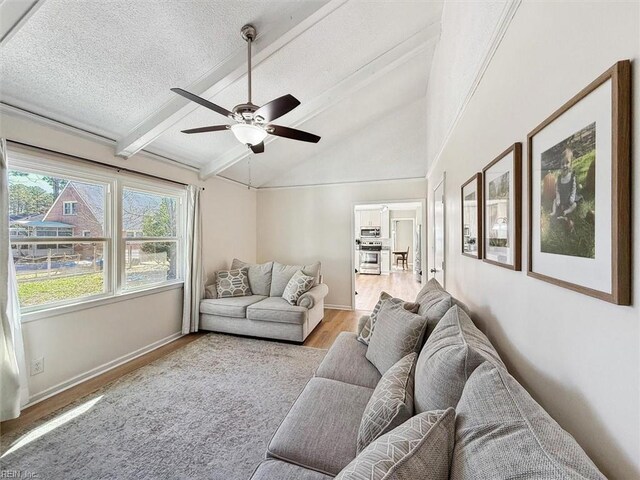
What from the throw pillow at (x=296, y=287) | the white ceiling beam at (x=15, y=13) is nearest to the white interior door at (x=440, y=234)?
the throw pillow at (x=296, y=287)

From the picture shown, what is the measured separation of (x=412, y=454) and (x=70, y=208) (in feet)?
10.7

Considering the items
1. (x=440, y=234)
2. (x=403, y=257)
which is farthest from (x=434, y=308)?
(x=403, y=257)

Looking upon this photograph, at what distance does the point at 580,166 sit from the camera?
0.73 metres

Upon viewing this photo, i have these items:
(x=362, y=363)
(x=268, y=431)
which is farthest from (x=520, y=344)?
(x=268, y=431)

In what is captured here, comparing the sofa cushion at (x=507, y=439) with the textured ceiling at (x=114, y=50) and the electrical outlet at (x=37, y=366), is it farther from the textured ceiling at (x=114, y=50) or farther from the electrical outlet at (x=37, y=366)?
the electrical outlet at (x=37, y=366)

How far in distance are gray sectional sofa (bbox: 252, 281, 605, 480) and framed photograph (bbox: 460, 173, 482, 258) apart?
1.38 feet

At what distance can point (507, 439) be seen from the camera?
2.15 ft

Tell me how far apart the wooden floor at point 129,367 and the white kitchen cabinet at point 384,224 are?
531 cm

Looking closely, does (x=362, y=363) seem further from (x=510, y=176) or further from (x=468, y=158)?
(x=468, y=158)

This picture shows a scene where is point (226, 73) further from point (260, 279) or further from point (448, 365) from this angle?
point (260, 279)

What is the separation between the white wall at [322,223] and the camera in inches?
187

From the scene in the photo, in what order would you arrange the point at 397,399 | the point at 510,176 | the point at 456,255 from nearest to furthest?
the point at 397,399, the point at 510,176, the point at 456,255

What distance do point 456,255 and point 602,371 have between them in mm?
1726

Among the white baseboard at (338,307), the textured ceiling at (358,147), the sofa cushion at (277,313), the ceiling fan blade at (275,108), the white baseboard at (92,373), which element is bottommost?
the white baseboard at (92,373)
